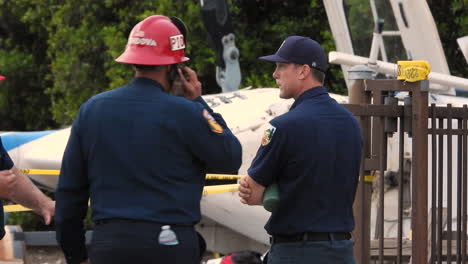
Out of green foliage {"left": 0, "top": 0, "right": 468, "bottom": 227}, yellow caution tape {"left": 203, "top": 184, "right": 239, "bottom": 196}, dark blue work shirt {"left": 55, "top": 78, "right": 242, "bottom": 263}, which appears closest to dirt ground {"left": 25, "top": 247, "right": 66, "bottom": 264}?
yellow caution tape {"left": 203, "top": 184, "right": 239, "bottom": 196}

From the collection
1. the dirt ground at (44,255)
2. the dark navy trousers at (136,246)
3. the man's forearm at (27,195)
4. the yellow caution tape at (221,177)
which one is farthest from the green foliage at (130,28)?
the dark navy trousers at (136,246)

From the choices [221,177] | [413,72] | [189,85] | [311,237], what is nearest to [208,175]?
[221,177]

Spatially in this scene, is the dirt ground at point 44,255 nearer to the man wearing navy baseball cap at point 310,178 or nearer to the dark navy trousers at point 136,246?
the man wearing navy baseball cap at point 310,178

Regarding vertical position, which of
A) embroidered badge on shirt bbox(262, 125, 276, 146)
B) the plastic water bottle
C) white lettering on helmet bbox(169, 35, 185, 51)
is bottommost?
the plastic water bottle

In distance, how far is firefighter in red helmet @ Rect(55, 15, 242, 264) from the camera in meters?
4.34

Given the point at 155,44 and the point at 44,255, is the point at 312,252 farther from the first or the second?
the point at 44,255

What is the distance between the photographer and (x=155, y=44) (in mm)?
4551

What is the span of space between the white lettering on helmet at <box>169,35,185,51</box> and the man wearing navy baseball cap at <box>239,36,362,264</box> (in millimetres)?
565

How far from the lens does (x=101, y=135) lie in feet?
14.6

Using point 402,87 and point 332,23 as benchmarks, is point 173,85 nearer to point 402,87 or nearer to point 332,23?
point 402,87

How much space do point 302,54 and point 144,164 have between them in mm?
1118

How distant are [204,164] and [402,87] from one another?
2.48 metres

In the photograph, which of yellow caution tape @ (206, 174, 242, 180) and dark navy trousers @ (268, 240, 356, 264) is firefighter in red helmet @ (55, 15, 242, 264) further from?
yellow caution tape @ (206, 174, 242, 180)

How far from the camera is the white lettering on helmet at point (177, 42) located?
180 inches
